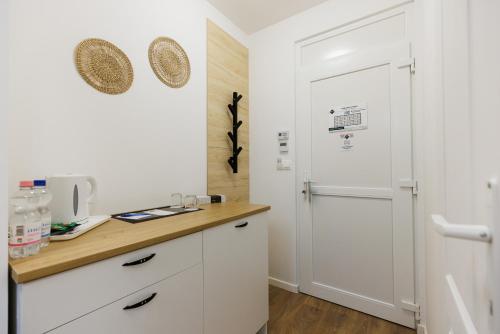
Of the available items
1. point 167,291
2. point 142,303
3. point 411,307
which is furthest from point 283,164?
point 142,303

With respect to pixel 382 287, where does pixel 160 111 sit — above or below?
above

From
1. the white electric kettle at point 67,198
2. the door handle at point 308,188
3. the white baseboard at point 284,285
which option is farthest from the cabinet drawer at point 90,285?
the white baseboard at point 284,285

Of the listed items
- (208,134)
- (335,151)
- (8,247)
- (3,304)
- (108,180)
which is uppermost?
(208,134)

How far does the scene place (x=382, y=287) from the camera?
5.90ft

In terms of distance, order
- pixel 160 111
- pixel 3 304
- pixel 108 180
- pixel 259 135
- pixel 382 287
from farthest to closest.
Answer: pixel 259 135, pixel 382 287, pixel 160 111, pixel 108 180, pixel 3 304

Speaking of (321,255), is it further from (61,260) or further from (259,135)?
(61,260)

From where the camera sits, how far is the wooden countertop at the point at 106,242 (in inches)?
25.8

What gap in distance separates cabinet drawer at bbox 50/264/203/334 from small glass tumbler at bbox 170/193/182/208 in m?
0.69

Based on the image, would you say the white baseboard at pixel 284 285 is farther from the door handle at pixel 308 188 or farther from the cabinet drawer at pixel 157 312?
the cabinet drawer at pixel 157 312

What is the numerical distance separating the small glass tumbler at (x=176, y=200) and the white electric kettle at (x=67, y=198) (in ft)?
2.13

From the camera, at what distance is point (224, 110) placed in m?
2.23

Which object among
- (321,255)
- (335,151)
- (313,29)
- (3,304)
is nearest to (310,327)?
(321,255)

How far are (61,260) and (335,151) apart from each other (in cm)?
192

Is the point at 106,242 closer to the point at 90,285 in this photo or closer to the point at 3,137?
the point at 90,285
